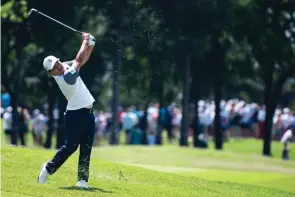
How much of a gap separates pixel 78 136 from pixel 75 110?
371 millimetres

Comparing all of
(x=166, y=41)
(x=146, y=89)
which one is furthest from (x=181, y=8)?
(x=146, y=89)

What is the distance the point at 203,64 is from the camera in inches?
1486

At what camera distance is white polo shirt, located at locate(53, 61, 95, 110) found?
13.2m

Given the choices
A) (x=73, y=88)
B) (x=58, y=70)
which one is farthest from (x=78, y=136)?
(x=58, y=70)

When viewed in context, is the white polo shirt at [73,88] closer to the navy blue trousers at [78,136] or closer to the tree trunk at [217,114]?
the navy blue trousers at [78,136]

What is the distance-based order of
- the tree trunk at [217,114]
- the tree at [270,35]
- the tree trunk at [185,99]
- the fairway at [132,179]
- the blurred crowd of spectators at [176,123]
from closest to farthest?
the fairway at [132,179] → the tree at [270,35] → the tree trunk at [185,99] → the tree trunk at [217,114] → the blurred crowd of spectators at [176,123]

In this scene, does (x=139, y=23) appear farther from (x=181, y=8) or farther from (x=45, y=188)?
(x=45, y=188)

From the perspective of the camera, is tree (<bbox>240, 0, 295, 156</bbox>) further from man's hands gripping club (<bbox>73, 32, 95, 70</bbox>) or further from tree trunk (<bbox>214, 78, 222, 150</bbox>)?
man's hands gripping club (<bbox>73, 32, 95, 70</bbox>)

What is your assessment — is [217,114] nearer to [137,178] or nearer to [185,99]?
[185,99]

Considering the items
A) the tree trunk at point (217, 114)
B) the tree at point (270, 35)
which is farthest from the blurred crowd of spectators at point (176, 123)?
the tree at point (270, 35)

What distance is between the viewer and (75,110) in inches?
529

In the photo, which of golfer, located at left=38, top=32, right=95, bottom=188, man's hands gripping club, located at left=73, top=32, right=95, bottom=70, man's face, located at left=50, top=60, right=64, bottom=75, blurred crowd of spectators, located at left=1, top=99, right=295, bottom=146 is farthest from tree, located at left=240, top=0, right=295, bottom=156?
man's face, located at left=50, top=60, right=64, bottom=75

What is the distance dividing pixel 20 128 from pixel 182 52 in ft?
28.0

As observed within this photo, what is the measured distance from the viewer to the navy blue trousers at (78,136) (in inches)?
530
